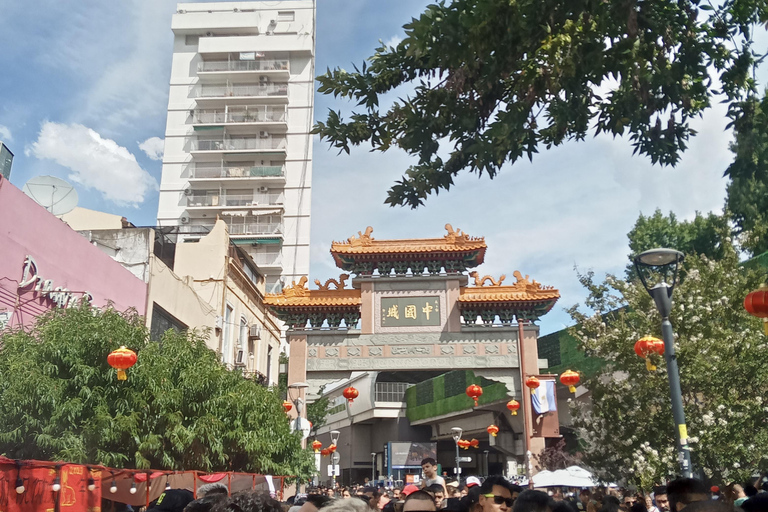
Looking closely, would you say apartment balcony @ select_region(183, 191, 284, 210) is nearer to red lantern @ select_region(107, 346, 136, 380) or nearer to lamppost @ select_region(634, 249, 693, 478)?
red lantern @ select_region(107, 346, 136, 380)

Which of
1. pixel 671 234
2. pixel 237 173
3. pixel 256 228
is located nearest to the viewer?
pixel 671 234

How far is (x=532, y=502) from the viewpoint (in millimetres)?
4230

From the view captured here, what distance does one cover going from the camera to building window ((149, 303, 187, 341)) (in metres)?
20.4

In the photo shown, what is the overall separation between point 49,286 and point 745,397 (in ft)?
46.9

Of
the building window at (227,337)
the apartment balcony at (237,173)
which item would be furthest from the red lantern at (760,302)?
the apartment balcony at (237,173)

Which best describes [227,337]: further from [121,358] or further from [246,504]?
[246,504]

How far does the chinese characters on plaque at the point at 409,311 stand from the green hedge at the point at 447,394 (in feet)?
21.5

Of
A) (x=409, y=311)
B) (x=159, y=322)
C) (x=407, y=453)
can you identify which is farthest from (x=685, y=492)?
(x=407, y=453)

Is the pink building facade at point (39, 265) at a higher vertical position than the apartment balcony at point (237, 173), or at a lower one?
lower

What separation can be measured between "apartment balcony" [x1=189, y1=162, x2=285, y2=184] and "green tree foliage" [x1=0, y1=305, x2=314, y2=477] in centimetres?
3615

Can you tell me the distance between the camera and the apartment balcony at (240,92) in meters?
53.0

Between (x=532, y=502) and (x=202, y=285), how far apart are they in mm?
23161

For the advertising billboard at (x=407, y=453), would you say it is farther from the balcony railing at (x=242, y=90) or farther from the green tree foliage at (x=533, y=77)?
the green tree foliage at (x=533, y=77)

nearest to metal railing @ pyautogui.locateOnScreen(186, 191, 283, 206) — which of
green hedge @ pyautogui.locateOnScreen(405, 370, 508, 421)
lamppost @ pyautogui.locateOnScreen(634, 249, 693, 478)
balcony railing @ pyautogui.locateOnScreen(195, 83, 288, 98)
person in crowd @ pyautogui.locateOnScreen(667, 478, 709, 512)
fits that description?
balcony railing @ pyautogui.locateOnScreen(195, 83, 288, 98)
